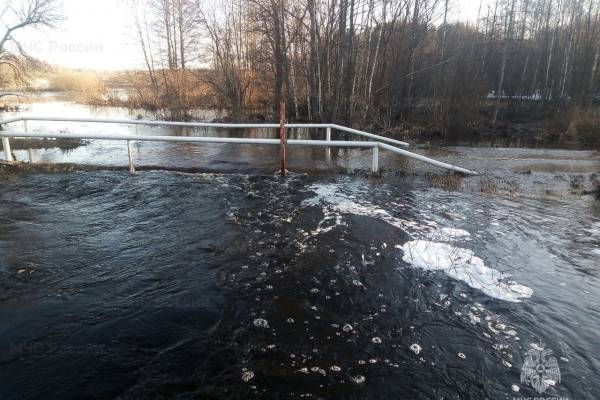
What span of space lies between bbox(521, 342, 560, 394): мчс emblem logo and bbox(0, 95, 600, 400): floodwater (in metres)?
0.02

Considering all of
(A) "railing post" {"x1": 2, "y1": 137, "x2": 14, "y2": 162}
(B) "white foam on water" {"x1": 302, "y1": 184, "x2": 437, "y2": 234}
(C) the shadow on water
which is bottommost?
(C) the shadow on water

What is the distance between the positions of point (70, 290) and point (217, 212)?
122 inches

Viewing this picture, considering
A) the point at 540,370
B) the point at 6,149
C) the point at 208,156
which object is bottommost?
the point at 540,370

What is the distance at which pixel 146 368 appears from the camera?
3480 millimetres

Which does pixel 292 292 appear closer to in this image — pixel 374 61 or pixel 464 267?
pixel 464 267

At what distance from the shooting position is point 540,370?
3.59 m

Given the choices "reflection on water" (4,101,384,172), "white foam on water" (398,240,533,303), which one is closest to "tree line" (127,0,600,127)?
"reflection on water" (4,101,384,172)

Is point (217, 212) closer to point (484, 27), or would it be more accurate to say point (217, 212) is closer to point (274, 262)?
point (274, 262)

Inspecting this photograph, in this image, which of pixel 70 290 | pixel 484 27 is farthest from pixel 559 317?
Result: pixel 484 27

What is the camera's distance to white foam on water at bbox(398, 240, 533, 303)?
4836 millimetres

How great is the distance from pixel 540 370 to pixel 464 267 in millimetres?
1913

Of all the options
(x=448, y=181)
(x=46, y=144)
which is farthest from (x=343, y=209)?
(x=46, y=144)

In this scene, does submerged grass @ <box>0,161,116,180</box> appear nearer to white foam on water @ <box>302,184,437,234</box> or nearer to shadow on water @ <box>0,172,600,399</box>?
shadow on water @ <box>0,172,600,399</box>

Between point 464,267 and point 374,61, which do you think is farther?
point 374,61
